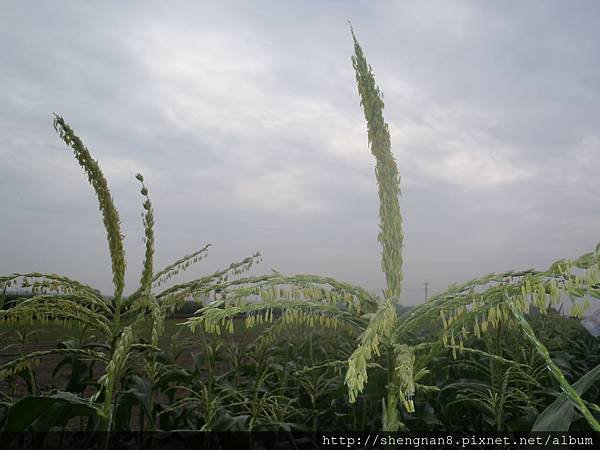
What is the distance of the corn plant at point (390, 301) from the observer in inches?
57.2

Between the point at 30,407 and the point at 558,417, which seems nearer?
the point at 558,417

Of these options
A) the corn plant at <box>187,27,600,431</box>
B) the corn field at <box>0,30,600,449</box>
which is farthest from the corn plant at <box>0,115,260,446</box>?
the corn plant at <box>187,27,600,431</box>

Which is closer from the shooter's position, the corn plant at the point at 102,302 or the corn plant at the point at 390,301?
the corn plant at the point at 390,301

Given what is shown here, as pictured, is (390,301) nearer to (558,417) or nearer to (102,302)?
(558,417)

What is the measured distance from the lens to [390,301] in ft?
5.28

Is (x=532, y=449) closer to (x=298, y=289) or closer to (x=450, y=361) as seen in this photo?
(x=298, y=289)

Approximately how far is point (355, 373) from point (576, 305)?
80cm

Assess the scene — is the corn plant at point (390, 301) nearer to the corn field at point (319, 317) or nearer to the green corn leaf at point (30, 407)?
the corn field at point (319, 317)

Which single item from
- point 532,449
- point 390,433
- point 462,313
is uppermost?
point 462,313

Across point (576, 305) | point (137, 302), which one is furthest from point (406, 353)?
point (137, 302)

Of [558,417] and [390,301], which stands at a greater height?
[390,301]

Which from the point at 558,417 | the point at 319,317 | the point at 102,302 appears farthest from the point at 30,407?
the point at 558,417

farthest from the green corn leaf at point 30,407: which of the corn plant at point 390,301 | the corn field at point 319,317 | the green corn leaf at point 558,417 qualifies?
the green corn leaf at point 558,417

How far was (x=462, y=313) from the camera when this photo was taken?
5.41ft
